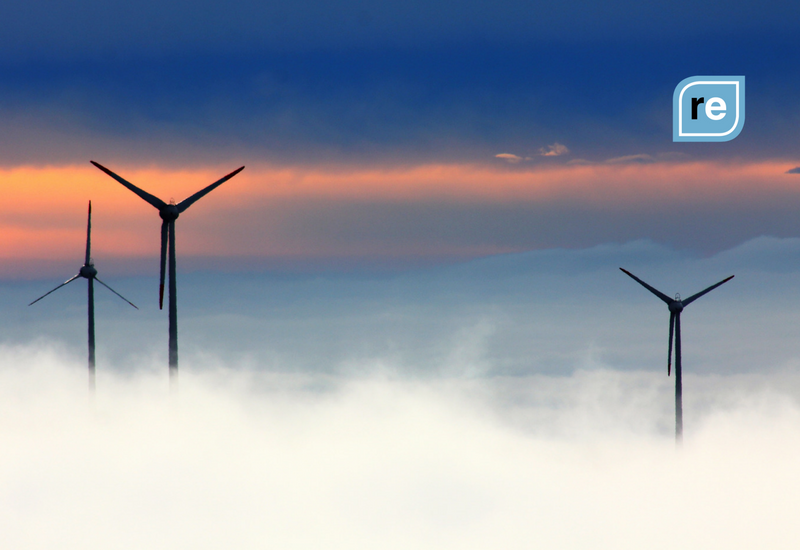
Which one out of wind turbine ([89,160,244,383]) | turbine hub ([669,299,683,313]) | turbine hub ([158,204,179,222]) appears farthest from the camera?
turbine hub ([669,299,683,313])

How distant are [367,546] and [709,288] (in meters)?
60.5

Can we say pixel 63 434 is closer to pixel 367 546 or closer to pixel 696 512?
pixel 367 546

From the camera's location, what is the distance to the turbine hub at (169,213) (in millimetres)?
83062

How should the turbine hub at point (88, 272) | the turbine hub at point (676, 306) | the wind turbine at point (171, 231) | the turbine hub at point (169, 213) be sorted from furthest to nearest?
the turbine hub at point (88, 272) < the turbine hub at point (676, 306) < the turbine hub at point (169, 213) < the wind turbine at point (171, 231)

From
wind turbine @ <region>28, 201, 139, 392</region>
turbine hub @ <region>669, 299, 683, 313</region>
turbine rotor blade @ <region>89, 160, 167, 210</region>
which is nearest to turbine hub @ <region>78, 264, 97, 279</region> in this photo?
wind turbine @ <region>28, 201, 139, 392</region>

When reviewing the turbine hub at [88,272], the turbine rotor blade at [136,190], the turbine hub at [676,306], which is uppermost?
the turbine rotor blade at [136,190]

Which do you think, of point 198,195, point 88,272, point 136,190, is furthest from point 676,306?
point 88,272

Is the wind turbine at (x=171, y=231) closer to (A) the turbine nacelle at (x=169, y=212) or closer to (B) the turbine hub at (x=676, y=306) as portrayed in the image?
(A) the turbine nacelle at (x=169, y=212)

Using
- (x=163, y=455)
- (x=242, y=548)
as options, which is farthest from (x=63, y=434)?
(x=242, y=548)

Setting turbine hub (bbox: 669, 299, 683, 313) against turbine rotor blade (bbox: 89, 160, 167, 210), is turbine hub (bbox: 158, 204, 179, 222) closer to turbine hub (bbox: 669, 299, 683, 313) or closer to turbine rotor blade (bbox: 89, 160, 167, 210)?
turbine rotor blade (bbox: 89, 160, 167, 210)

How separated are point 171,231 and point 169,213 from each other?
6.91 ft

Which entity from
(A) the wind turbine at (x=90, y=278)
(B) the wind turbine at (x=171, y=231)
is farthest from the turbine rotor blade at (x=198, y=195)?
(A) the wind turbine at (x=90, y=278)

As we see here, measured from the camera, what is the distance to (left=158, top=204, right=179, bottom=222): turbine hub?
83062 millimetres

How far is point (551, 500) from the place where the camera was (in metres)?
144
